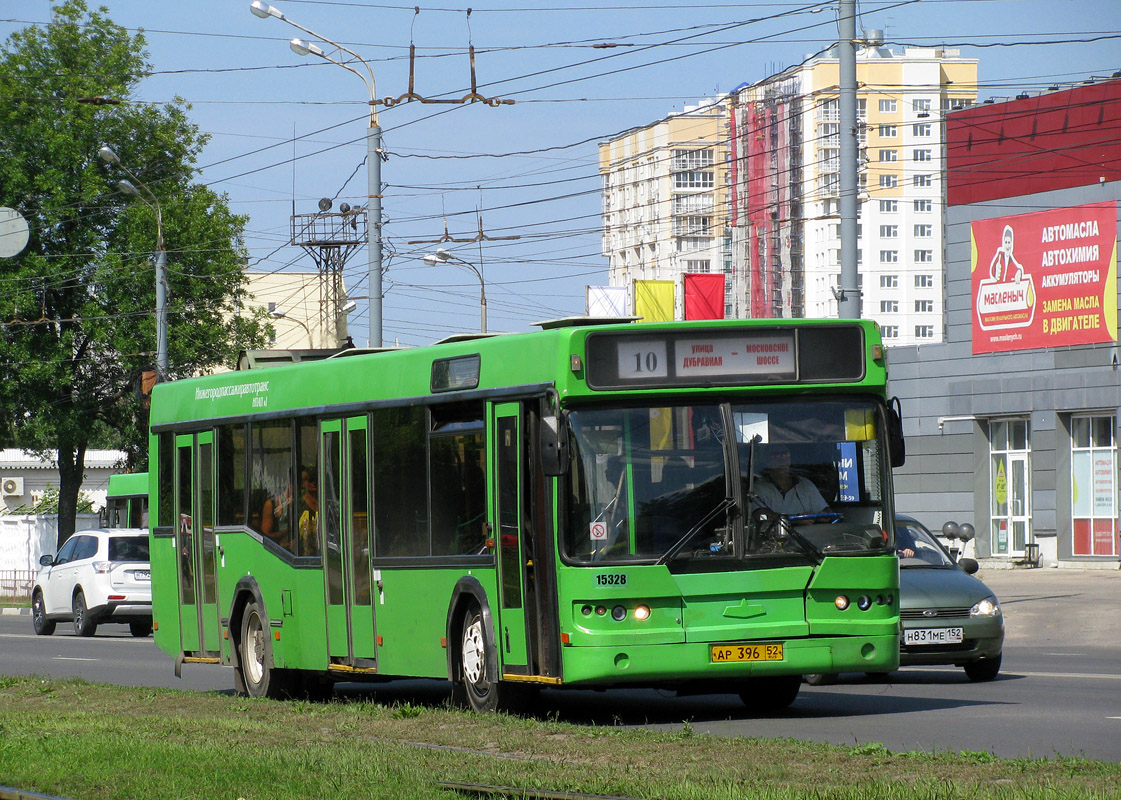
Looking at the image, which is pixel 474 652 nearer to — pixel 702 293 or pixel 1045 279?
pixel 702 293

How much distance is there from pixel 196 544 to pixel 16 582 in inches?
1309

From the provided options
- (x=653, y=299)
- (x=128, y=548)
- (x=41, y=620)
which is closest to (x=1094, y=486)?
(x=653, y=299)

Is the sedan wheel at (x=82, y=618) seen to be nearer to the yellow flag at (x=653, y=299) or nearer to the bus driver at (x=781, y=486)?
the yellow flag at (x=653, y=299)

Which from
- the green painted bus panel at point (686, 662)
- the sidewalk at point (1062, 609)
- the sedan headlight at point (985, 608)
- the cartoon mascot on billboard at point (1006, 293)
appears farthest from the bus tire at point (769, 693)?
the cartoon mascot on billboard at point (1006, 293)

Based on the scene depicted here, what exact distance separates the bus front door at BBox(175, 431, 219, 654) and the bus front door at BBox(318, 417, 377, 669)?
2.34 m

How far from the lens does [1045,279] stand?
3928cm

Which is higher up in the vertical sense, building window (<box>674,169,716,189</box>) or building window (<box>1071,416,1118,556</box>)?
building window (<box>674,169,716,189</box>)

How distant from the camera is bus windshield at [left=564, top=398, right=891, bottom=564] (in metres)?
11.4

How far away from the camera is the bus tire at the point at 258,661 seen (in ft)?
50.6

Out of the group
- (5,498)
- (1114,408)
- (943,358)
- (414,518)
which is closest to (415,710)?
(414,518)

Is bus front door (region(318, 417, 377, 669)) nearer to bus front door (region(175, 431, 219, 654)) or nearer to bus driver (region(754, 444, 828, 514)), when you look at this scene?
bus front door (region(175, 431, 219, 654))

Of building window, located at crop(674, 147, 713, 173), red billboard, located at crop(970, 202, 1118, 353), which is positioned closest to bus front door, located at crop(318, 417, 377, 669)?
red billboard, located at crop(970, 202, 1118, 353)

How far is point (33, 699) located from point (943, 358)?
31.3m

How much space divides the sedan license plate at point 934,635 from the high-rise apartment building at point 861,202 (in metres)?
130
